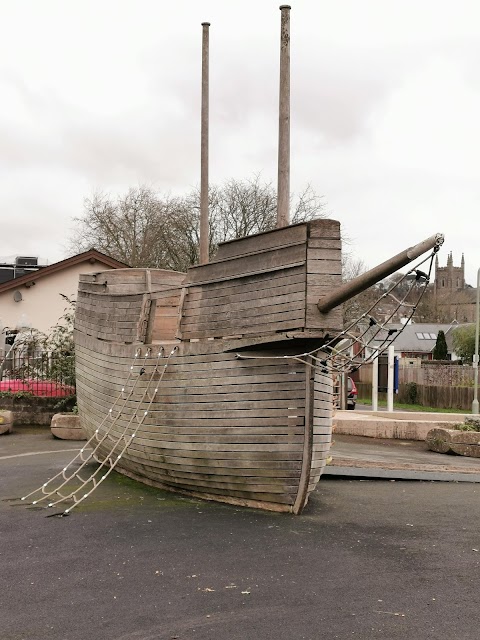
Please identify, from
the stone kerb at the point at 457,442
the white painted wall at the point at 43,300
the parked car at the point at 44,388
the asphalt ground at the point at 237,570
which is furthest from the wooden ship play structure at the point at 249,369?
the white painted wall at the point at 43,300

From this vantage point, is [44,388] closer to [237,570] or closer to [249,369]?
[249,369]

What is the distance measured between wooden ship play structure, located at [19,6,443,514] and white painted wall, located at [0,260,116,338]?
640 inches

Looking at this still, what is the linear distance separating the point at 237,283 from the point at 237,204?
32.5 metres

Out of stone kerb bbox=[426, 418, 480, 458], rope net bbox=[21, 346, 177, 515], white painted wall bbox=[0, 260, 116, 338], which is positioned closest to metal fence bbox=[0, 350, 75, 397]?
white painted wall bbox=[0, 260, 116, 338]

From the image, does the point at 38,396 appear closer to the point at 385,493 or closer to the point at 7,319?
the point at 7,319

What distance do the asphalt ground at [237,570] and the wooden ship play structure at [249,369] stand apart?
0.46 m

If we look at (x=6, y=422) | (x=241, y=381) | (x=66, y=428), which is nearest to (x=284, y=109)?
(x=241, y=381)

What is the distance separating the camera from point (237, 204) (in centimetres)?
3991

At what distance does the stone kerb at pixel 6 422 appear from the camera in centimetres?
1566

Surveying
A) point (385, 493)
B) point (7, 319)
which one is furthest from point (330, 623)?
point (7, 319)

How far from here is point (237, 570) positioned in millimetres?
6039

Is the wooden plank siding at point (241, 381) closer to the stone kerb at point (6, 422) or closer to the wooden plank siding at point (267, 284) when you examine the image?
the wooden plank siding at point (267, 284)

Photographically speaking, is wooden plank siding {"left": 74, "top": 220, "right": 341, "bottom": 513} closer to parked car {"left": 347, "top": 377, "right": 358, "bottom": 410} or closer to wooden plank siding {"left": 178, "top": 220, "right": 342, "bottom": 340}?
wooden plank siding {"left": 178, "top": 220, "right": 342, "bottom": 340}

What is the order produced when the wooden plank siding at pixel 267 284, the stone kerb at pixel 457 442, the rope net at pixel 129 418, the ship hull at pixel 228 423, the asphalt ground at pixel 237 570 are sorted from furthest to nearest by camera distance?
the stone kerb at pixel 457 442
the rope net at pixel 129 418
the ship hull at pixel 228 423
the wooden plank siding at pixel 267 284
the asphalt ground at pixel 237 570
